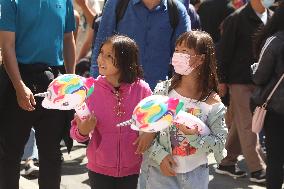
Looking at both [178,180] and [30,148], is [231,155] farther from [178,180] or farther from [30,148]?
[178,180]

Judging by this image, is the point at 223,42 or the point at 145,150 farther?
the point at 223,42

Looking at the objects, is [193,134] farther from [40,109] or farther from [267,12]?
[267,12]

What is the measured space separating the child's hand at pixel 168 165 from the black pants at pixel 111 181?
0.32 m

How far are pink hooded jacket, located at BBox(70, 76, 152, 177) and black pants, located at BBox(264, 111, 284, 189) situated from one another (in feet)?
4.78

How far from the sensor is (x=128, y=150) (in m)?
3.18

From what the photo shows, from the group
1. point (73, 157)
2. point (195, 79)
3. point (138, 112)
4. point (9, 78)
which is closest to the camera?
point (138, 112)

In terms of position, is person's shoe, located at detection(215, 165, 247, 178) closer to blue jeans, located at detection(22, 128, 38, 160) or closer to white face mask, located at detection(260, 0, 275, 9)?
white face mask, located at detection(260, 0, 275, 9)

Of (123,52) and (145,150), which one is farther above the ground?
(123,52)

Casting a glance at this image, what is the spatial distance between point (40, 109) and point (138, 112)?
1197mm

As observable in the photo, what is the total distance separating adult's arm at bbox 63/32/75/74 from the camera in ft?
13.0

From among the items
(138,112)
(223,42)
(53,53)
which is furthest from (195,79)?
(223,42)

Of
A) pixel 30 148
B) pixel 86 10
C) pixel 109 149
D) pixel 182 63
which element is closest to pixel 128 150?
pixel 109 149

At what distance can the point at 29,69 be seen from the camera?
12.0 ft

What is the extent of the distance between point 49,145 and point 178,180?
1.08 m
